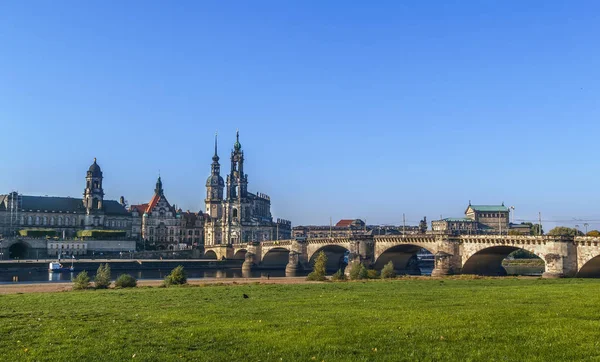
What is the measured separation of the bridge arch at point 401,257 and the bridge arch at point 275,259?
38550 millimetres

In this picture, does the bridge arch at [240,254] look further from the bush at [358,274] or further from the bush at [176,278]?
the bush at [176,278]

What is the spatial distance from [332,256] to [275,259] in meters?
21.9

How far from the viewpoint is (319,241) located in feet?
386

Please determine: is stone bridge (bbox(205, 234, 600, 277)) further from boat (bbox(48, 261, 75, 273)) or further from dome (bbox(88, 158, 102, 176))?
dome (bbox(88, 158, 102, 176))

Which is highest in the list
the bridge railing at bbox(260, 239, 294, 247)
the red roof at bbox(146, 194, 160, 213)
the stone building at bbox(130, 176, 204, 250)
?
the red roof at bbox(146, 194, 160, 213)

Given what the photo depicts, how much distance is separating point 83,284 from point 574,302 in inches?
1506

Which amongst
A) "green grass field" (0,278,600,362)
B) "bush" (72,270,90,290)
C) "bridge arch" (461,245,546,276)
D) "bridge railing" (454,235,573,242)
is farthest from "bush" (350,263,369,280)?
"green grass field" (0,278,600,362)

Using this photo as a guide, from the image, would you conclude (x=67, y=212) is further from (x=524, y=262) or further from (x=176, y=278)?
(x=176, y=278)

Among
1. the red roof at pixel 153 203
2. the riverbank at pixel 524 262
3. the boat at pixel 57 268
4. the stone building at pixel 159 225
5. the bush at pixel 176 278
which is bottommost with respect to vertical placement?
the riverbank at pixel 524 262

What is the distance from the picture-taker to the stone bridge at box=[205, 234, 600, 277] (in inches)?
2579

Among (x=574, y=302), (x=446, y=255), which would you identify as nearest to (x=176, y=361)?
(x=574, y=302)

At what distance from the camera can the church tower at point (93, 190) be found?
18200 cm

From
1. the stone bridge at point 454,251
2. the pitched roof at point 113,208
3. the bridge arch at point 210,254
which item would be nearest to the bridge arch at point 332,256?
the stone bridge at point 454,251

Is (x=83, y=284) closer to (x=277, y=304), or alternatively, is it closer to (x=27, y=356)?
(x=277, y=304)
